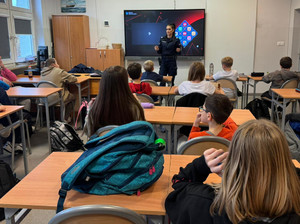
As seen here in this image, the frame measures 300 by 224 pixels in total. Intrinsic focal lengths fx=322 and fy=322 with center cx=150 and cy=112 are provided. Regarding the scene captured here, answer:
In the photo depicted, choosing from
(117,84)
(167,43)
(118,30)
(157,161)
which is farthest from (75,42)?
(157,161)

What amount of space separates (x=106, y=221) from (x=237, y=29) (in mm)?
7004

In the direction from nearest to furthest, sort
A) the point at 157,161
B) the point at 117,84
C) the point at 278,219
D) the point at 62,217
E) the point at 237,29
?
the point at 278,219 < the point at 62,217 < the point at 157,161 < the point at 117,84 < the point at 237,29

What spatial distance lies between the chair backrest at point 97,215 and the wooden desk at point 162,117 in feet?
5.53

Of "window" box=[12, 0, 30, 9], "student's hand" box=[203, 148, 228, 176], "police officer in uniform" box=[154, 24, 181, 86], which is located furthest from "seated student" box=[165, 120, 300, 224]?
"window" box=[12, 0, 30, 9]

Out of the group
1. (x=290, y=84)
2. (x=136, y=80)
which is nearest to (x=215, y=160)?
(x=136, y=80)

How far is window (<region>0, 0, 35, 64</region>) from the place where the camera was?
5961 mm

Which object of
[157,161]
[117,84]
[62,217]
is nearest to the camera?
[62,217]

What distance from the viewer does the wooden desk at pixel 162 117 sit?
2.88 m

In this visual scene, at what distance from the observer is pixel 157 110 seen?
10.8ft

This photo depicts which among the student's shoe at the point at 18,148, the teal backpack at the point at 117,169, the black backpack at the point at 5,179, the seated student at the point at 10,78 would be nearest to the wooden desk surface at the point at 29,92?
the seated student at the point at 10,78

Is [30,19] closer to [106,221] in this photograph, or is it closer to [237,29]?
[237,29]

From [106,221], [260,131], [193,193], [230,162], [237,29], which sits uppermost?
[237,29]

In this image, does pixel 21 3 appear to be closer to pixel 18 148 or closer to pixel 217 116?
pixel 18 148

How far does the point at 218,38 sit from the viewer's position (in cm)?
754
